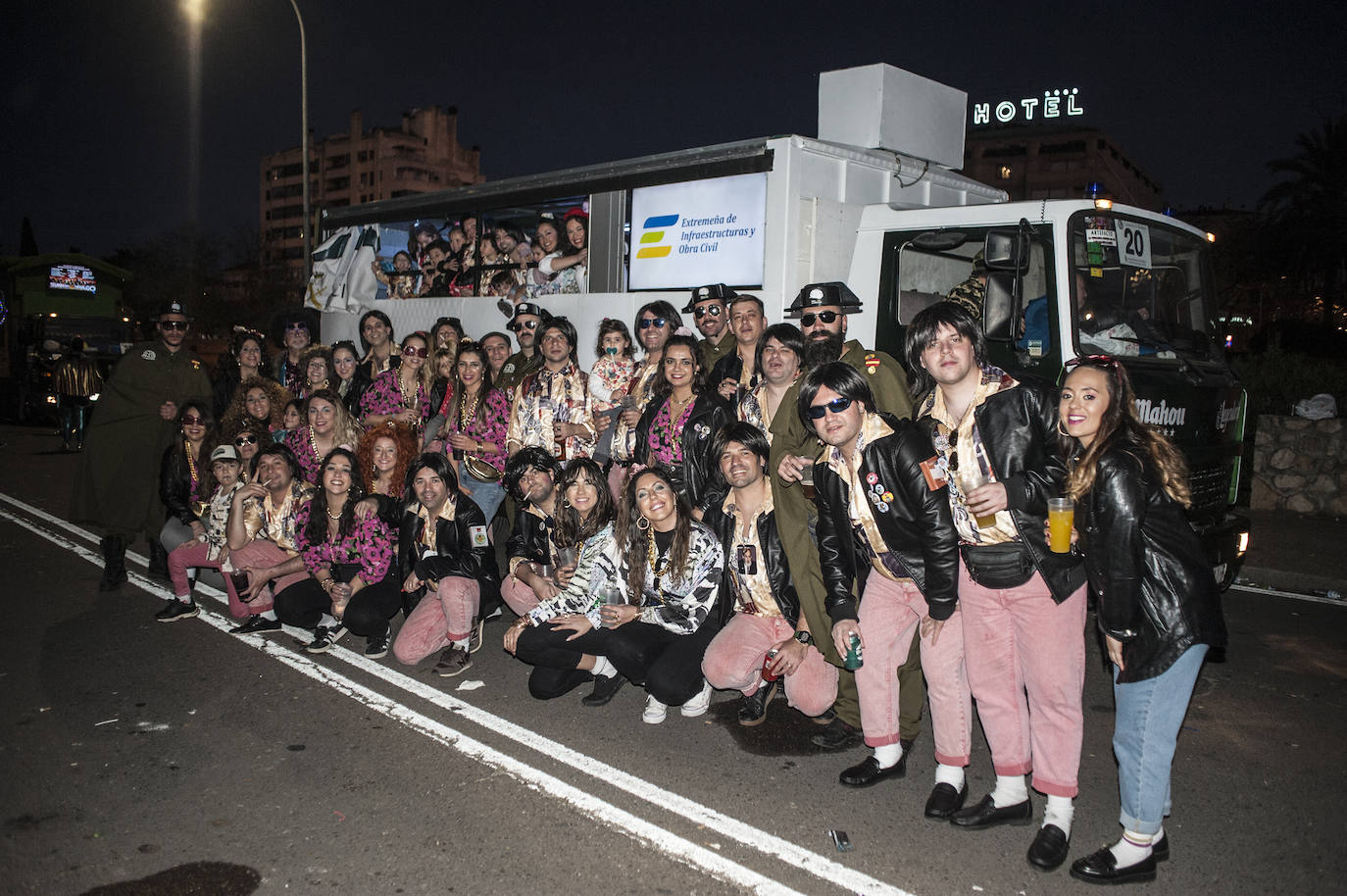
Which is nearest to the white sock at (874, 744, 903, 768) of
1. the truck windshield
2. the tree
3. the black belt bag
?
the black belt bag

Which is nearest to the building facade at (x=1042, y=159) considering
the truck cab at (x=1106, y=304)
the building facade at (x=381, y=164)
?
the building facade at (x=381, y=164)

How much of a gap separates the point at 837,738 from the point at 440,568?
8.32 ft

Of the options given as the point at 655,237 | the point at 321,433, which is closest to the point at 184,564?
the point at 321,433

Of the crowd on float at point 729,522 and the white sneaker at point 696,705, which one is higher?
the crowd on float at point 729,522

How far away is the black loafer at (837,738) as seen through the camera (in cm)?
425

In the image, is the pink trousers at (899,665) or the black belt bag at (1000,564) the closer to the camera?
the black belt bag at (1000,564)

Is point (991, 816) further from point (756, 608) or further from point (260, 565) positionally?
point (260, 565)

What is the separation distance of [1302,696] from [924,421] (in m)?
2.98

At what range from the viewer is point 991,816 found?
3.46 metres

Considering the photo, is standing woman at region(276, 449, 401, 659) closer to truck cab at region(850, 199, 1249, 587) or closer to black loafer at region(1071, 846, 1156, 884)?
truck cab at region(850, 199, 1249, 587)

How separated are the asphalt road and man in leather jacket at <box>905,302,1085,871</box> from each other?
26cm

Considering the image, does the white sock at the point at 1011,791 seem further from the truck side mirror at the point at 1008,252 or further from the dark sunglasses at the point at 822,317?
the truck side mirror at the point at 1008,252

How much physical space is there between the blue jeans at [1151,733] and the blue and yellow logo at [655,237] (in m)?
4.36

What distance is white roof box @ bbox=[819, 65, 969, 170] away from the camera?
650 cm
